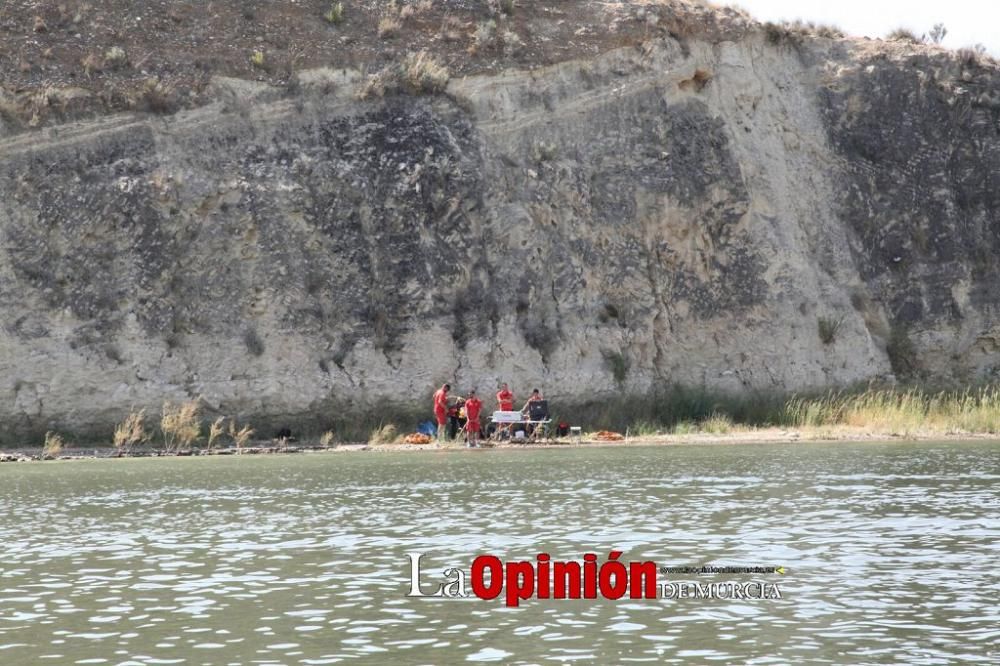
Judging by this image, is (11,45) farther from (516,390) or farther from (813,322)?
(813,322)

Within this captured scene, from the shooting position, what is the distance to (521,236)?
112 feet

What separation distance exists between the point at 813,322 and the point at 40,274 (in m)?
18.0

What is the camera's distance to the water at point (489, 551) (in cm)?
1023

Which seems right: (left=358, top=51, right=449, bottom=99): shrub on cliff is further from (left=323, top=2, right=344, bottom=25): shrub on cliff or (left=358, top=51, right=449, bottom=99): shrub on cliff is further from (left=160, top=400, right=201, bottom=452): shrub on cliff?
(left=160, top=400, right=201, bottom=452): shrub on cliff

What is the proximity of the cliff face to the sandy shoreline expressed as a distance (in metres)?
1.76

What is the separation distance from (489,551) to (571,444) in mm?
15663

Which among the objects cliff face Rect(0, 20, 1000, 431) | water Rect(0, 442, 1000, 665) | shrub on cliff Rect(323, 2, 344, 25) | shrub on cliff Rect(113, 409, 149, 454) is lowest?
water Rect(0, 442, 1000, 665)

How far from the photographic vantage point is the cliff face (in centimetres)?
3170

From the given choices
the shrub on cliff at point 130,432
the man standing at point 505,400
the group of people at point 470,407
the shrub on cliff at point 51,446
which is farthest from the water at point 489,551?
the man standing at point 505,400

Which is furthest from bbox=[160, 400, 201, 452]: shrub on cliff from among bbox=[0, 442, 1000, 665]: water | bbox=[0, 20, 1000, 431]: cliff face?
bbox=[0, 442, 1000, 665]: water

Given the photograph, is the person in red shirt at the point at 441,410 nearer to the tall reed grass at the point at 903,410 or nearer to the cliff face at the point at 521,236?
the cliff face at the point at 521,236

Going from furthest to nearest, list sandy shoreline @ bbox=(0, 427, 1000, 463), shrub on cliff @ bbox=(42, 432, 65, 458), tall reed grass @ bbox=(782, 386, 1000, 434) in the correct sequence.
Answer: tall reed grass @ bbox=(782, 386, 1000, 434) → sandy shoreline @ bbox=(0, 427, 1000, 463) → shrub on cliff @ bbox=(42, 432, 65, 458)

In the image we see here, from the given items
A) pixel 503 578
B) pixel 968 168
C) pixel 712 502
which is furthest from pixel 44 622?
pixel 968 168

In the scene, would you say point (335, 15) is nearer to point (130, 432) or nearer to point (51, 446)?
point (130, 432)
